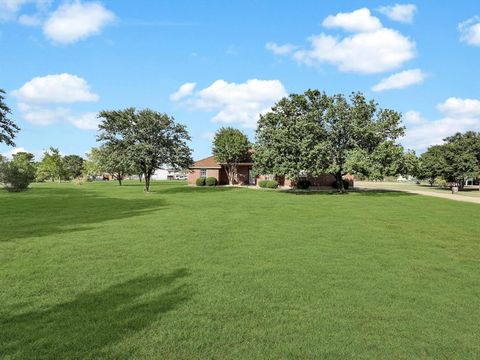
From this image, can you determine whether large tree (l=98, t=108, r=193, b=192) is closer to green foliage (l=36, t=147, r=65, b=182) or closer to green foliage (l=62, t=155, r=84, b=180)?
green foliage (l=36, t=147, r=65, b=182)

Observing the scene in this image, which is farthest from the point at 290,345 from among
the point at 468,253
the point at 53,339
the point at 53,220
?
the point at 53,220

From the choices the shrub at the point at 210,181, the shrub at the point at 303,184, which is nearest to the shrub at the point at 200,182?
the shrub at the point at 210,181

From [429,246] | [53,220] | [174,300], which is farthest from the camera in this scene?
[53,220]

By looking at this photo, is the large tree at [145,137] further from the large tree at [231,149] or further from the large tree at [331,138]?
the large tree at [231,149]

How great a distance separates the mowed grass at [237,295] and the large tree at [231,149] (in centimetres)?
4447

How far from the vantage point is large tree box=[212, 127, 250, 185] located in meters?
57.7

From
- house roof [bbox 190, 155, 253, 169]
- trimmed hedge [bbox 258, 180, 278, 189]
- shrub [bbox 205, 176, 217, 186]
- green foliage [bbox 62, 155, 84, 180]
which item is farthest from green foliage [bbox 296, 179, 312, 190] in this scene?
green foliage [bbox 62, 155, 84, 180]

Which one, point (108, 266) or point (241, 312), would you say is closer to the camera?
point (241, 312)

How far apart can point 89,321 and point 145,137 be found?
35230 mm

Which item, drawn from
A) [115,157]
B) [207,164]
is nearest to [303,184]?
[207,164]

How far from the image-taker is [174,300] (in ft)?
21.5

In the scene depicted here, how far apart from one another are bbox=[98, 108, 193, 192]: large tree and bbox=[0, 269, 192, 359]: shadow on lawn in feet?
107

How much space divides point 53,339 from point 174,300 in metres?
2.02

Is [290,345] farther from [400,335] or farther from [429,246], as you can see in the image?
[429,246]
